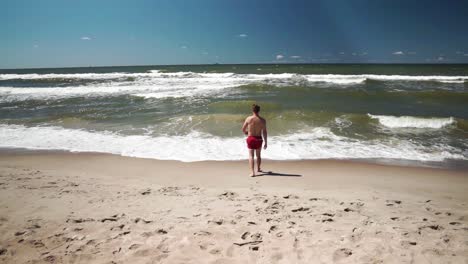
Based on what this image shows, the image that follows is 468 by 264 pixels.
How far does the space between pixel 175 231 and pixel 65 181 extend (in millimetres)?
3383

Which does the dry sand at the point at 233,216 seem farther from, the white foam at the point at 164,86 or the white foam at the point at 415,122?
the white foam at the point at 164,86

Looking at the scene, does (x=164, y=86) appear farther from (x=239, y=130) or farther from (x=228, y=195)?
(x=228, y=195)

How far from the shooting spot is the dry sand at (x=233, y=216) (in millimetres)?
3166

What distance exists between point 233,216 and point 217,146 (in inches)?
192

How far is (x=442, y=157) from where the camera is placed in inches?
299

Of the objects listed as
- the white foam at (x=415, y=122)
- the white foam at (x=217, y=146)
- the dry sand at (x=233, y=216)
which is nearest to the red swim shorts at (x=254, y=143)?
the dry sand at (x=233, y=216)

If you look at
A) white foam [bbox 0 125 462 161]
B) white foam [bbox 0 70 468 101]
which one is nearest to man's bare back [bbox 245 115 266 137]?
white foam [bbox 0 125 462 161]

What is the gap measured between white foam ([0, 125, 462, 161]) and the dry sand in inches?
52.1

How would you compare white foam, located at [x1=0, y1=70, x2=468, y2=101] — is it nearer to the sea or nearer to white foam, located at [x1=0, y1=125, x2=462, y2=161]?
the sea

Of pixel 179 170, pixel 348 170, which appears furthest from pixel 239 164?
pixel 348 170

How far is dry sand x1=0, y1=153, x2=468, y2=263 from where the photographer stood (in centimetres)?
317

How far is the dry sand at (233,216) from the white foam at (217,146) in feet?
4.34

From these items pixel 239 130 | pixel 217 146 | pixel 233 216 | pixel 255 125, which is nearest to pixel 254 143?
pixel 255 125

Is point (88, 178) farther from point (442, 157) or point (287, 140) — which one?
point (442, 157)
